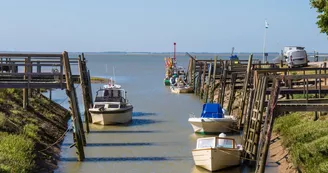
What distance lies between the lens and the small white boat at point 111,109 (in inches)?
1268

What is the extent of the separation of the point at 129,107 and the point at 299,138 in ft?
52.2

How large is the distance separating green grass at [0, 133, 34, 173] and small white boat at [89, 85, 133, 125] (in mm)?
12112

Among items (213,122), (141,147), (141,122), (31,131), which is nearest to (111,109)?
Result: (141,122)

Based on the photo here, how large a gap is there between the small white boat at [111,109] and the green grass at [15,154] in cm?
1211

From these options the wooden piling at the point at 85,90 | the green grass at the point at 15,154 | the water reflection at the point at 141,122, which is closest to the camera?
the green grass at the point at 15,154

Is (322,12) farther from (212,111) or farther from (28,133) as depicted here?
(28,133)

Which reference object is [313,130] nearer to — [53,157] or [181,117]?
[53,157]

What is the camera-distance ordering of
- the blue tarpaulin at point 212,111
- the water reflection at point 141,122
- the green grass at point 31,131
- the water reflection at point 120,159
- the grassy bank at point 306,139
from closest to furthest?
the grassy bank at point 306,139 < the green grass at point 31,131 < the water reflection at point 120,159 < the blue tarpaulin at point 212,111 < the water reflection at point 141,122

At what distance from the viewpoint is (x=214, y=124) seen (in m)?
28.6

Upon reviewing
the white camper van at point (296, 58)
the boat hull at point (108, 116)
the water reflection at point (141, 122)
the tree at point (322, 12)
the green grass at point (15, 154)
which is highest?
the tree at point (322, 12)

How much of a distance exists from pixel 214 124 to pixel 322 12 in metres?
8.30

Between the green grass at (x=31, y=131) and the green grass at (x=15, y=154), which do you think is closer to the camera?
the green grass at (x=15, y=154)

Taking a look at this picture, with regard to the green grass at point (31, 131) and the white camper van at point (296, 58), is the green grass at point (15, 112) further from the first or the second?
the white camper van at point (296, 58)

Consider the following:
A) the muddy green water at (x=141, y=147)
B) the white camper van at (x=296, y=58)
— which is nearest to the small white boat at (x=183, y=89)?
the muddy green water at (x=141, y=147)
